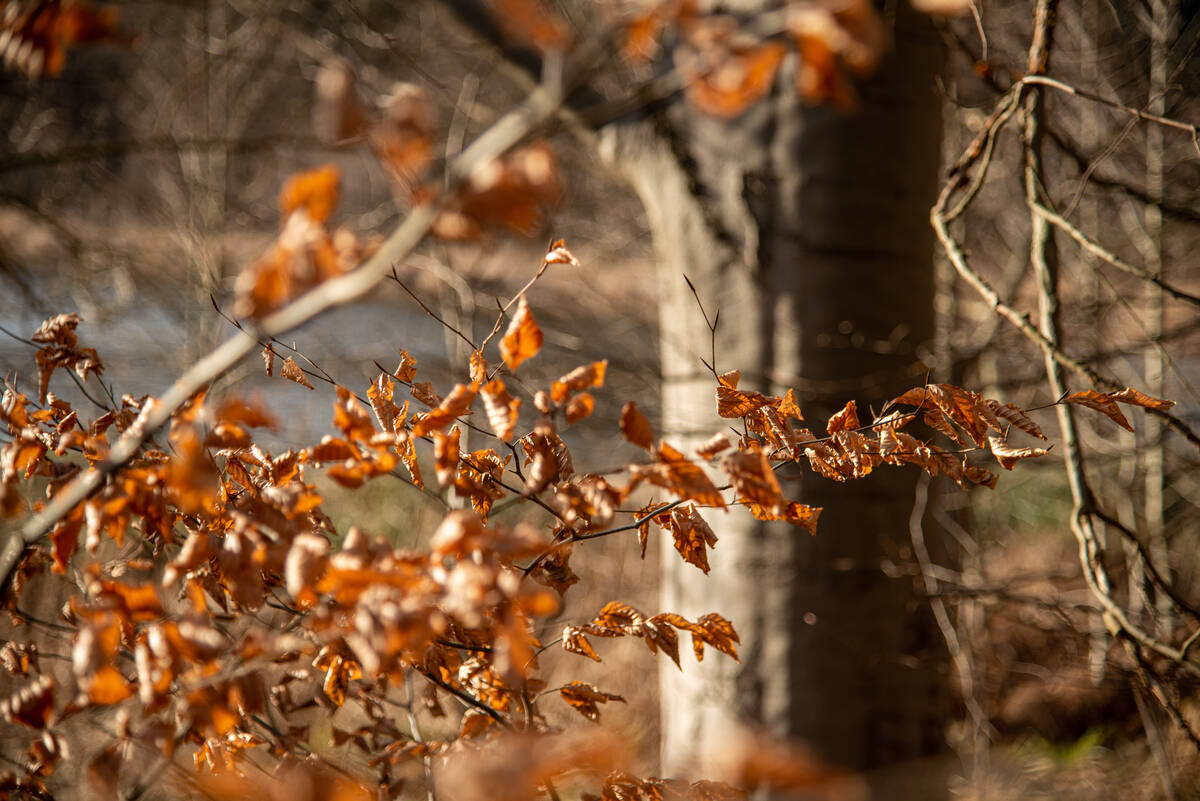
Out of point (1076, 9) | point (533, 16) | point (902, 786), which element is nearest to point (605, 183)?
point (1076, 9)

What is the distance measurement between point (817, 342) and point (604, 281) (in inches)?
169

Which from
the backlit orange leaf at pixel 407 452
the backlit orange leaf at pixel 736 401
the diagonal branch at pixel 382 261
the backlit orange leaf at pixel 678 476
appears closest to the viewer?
the diagonal branch at pixel 382 261

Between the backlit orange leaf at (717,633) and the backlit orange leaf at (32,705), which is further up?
the backlit orange leaf at (717,633)

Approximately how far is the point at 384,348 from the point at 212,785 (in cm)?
486

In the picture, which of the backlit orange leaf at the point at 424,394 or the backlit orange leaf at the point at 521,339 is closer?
the backlit orange leaf at the point at 521,339

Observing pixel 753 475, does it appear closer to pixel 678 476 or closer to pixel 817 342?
pixel 678 476

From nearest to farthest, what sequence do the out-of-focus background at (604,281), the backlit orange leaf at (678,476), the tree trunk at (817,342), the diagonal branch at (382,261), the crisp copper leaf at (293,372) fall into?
the diagonal branch at (382,261) → the backlit orange leaf at (678,476) → the crisp copper leaf at (293,372) → the tree trunk at (817,342) → the out-of-focus background at (604,281)

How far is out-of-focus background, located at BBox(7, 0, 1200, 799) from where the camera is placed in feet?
9.54

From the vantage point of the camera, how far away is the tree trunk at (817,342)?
180 cm

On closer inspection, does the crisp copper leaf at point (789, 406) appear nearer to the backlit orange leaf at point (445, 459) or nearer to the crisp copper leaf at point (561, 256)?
the crisp copper leaf at point (561, 256)

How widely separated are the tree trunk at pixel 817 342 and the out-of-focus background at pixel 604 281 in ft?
0.55

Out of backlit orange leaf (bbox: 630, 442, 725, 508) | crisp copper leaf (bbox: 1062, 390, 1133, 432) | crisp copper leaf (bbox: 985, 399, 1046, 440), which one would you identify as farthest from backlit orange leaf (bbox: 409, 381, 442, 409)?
crisp copper leaf (bbox: 1062, 390, 1133, 432)

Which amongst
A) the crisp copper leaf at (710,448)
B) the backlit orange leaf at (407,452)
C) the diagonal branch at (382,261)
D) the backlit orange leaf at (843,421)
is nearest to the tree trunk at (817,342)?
the backlit orange leaf at (843,421)

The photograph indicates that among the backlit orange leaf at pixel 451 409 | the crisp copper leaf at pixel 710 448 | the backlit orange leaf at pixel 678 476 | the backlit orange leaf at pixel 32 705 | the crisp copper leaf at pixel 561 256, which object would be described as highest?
the crisp copper leaf at pixel 561 256
